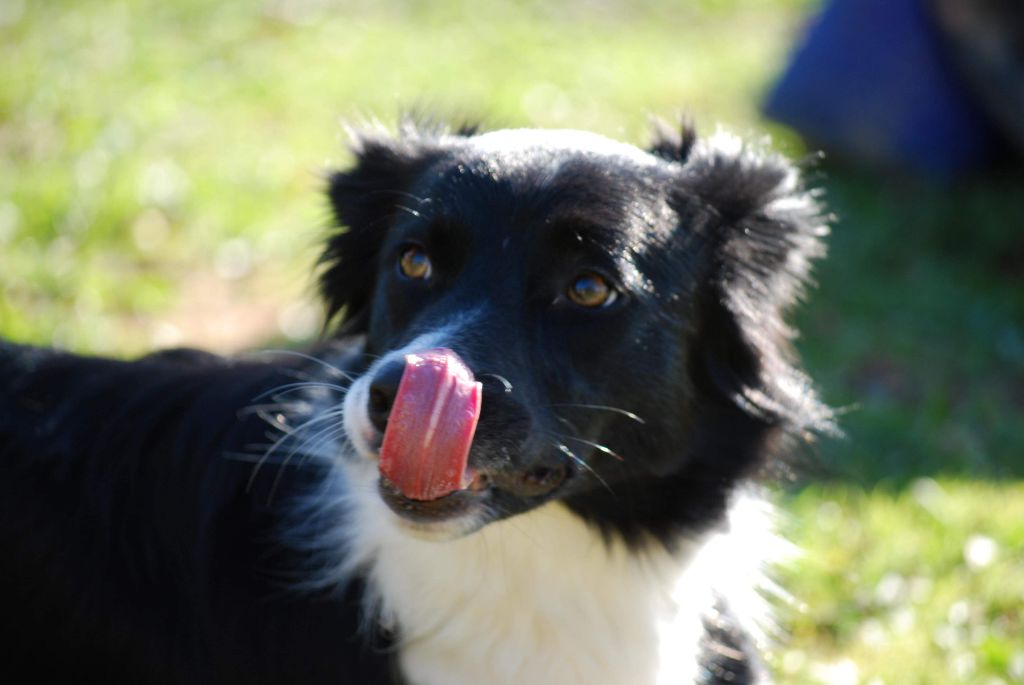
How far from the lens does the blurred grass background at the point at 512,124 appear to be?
4.02 meters

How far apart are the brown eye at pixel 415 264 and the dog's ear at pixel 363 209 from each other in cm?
29

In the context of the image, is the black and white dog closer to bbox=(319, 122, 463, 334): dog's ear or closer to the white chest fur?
the white chest fur

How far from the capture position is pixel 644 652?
2771mm

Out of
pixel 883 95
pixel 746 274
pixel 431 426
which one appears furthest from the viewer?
pixel 883 95

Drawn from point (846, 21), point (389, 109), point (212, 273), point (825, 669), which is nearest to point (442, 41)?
point (389, 109)

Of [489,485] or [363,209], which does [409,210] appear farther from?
[489,485]

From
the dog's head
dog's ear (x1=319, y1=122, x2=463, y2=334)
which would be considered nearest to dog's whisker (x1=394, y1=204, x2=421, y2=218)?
the dog's head

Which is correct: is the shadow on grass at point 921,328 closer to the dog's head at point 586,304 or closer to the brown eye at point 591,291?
the dog's head at point 586,304

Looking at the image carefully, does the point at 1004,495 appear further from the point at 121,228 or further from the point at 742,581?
the point at 121,228

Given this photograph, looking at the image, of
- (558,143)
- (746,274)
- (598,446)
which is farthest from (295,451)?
(746,274)

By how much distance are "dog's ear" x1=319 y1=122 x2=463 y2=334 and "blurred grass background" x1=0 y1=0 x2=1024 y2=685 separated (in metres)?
0.12

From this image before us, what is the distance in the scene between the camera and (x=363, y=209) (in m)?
Result: 3.12

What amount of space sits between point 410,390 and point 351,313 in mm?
1069

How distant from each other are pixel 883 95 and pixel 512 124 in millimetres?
2392
